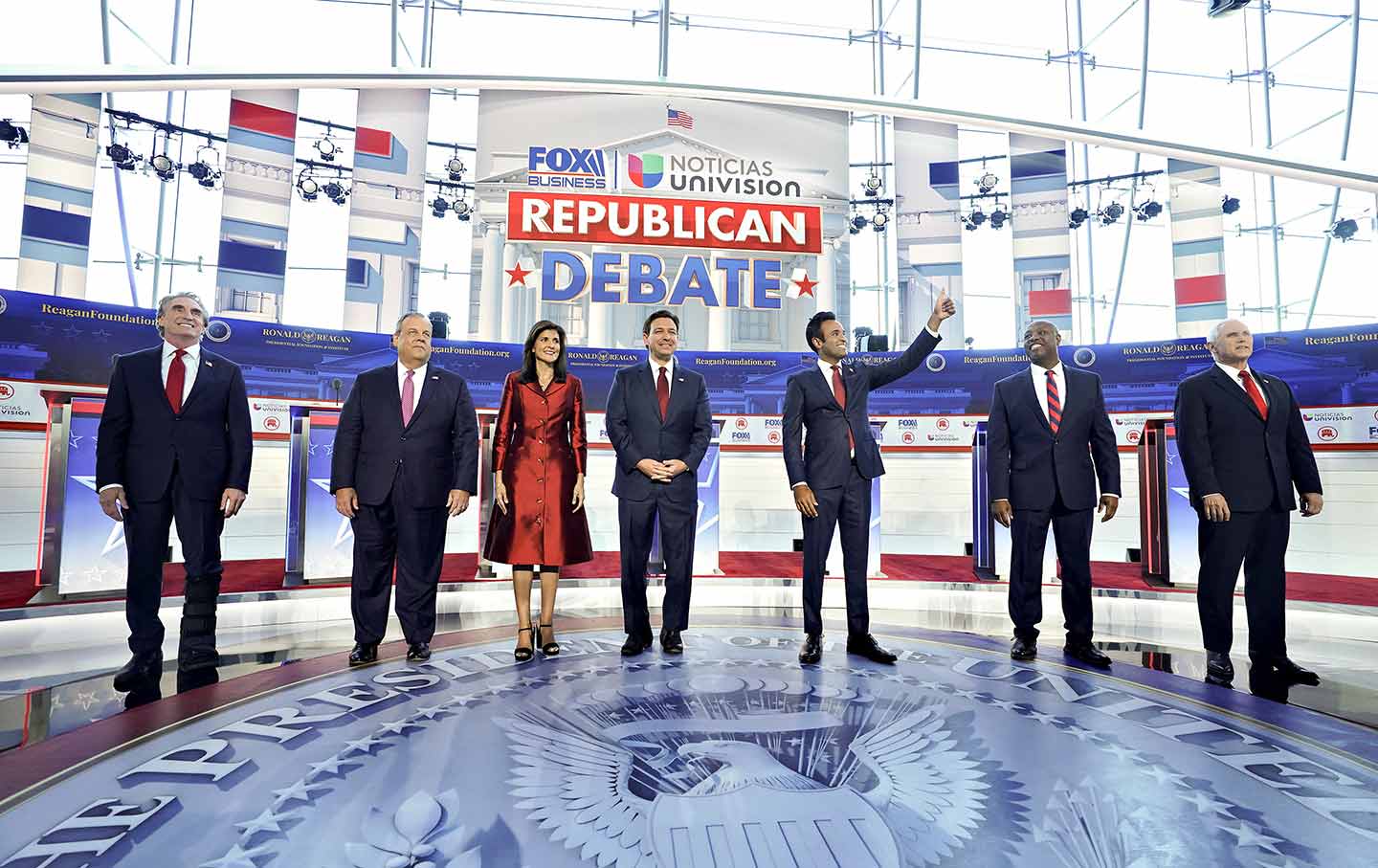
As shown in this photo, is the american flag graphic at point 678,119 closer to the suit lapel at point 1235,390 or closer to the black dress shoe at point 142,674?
the suit lapel at point 1235,390

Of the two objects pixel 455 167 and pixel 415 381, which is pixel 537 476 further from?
pixel 455 167

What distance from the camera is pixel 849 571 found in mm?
2820

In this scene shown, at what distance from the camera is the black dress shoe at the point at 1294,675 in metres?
2.53

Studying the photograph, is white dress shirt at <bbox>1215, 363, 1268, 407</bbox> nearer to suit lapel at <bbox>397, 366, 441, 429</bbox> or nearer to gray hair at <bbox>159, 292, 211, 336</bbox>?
suit lapel at <bbox>397, 366, 441, 429</bbox>

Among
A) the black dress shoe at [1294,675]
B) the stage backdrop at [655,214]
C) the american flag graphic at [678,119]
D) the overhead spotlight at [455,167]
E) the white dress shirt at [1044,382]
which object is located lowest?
the black dress shoe at [1294,675]

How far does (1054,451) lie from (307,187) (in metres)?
7.61

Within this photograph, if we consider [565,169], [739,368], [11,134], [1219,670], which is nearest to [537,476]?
[1219,670]

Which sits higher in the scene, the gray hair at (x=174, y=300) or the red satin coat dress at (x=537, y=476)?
the gray hair at (x=174, y=300)

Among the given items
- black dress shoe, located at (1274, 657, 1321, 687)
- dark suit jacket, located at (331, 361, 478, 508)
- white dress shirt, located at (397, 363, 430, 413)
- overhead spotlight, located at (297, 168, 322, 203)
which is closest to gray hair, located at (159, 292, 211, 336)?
dark suit jacket, located at (331, 361, 478, 508)

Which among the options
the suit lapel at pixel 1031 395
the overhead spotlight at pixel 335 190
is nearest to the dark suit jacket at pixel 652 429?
the suit lapel at pixel 1031 395

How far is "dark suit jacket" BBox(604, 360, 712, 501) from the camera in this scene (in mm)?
2865

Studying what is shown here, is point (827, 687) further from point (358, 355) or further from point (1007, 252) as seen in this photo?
point (1007, 252)

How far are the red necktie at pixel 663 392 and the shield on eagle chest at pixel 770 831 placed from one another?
67.9 inches

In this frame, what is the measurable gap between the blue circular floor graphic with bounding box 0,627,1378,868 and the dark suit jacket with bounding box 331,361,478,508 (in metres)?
0.83
